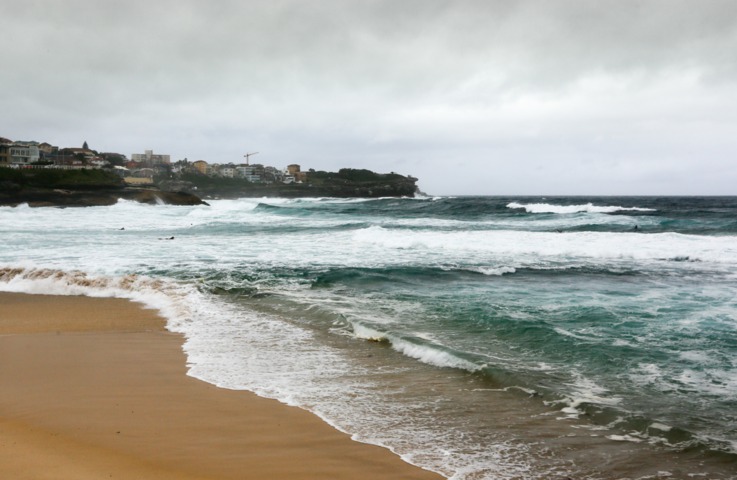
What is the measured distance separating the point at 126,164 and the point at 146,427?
136m

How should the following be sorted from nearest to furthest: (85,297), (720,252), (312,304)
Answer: (312,304) < (85,297) < (720,252)

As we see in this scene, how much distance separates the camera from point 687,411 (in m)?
4.86

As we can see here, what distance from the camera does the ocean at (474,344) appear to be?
4238 mm

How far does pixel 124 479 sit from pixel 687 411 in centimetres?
444

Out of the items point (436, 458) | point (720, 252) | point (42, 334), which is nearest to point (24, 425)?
point (436, 458)

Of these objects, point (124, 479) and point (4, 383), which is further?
point (4, 383)

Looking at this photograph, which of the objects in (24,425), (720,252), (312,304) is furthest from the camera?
(720,252)

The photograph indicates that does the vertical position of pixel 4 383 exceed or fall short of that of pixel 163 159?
it falls short

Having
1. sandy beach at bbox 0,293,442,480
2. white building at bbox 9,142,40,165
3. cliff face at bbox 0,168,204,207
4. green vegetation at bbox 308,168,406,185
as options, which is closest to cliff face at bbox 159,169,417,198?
green vegetation at bbox 308,168,406,185

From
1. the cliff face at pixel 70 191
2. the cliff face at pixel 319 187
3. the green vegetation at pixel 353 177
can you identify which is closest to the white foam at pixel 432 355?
the cliff face at pixel 70 191

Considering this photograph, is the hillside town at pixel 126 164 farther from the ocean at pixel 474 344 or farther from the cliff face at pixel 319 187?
the ocean at pixel 474 344

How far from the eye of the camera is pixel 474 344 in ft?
23.2

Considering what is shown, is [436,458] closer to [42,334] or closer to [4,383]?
[4,383]

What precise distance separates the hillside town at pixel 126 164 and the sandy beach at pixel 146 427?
A: 232 ft
